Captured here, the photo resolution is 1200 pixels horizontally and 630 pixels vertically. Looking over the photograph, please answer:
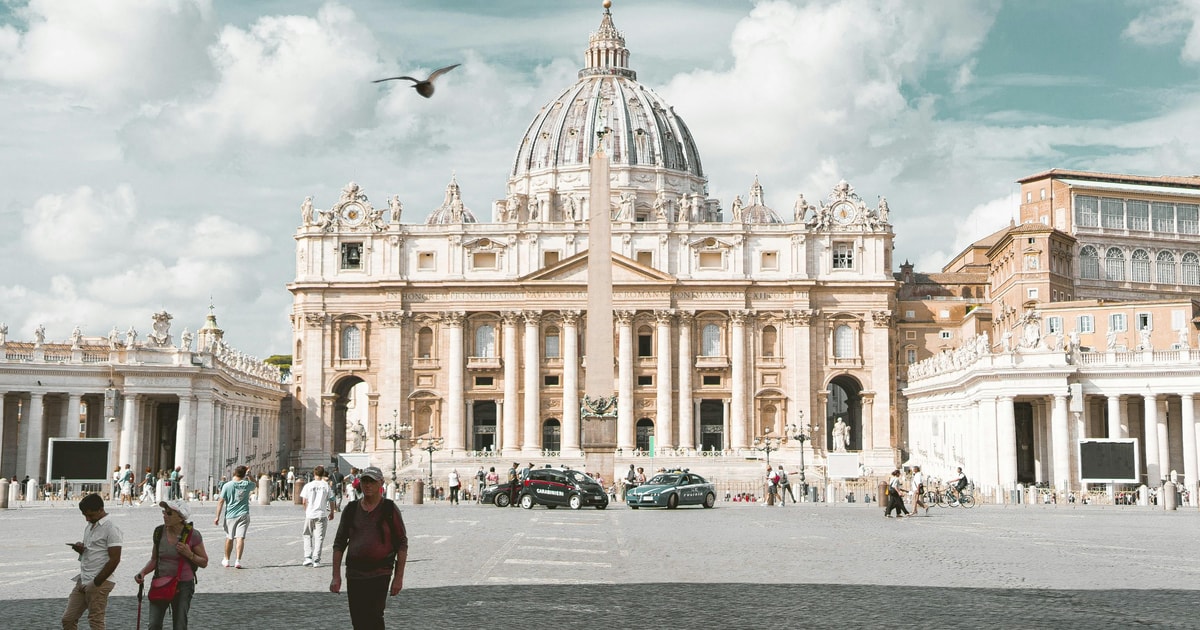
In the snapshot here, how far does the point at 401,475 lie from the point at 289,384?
Result: 23.9m

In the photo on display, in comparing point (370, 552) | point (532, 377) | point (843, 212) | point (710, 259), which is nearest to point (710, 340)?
point (710, 259)

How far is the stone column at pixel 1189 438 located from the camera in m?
55.7

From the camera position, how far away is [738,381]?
89.1 m

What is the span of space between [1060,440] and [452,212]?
46756 millimetres

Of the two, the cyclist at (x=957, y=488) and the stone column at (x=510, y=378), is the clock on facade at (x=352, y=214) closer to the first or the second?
the stone column at (x=510, y=378)

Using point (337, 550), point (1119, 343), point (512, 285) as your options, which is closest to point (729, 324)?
point (512, 285)

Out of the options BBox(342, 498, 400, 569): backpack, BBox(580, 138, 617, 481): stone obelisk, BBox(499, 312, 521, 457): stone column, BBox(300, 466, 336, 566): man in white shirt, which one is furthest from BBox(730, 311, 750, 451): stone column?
BBox(342, 498, 400, 569): backpack

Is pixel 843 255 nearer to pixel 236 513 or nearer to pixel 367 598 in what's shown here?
pixel 236 513

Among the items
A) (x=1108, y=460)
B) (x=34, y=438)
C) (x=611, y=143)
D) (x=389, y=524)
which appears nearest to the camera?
(x=389, y=524)

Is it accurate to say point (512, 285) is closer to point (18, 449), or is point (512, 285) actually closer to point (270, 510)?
point (18, 449)

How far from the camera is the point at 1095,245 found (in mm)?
85750

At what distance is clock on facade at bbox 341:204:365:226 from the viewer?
3612 inches

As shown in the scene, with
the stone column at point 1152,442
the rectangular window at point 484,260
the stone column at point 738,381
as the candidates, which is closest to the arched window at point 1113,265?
the stone column at point 738,381

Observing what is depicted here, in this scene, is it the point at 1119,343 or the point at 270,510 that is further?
the point at 1119,343
